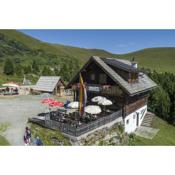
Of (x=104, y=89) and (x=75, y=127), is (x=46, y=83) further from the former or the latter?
(x=75, y=127)

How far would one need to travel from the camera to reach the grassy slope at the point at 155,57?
2341cm

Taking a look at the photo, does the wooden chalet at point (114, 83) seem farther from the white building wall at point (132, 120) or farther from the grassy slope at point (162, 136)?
the grassy slope at point (162, 136)

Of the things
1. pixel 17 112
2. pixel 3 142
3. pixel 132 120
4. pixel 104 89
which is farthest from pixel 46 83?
pixel 3 142

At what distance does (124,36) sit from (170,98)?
13.3 m

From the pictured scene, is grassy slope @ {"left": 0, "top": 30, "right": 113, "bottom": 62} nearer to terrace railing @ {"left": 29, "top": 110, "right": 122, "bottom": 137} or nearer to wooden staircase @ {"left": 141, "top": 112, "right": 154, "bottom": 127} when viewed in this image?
terrace railing @ {"left": 29, "top": 110, "right": 122, "bottom": 137}

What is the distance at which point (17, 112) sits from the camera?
2409 cm

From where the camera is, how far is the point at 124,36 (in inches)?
730

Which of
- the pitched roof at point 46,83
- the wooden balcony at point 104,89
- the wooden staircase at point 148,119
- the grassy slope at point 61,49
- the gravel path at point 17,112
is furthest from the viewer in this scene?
the wooden staircase at point 148,119

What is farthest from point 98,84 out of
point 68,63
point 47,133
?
point 47,133

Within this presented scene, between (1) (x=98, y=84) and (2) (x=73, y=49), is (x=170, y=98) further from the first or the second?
(2) (x=73, y=49)

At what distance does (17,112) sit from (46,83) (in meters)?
3.73

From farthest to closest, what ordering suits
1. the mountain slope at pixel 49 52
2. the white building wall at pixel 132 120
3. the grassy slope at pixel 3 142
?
the white building wall at pixel 132 120, the mountain slope at pixel 49 52, the grassy slope at pixel 3 142

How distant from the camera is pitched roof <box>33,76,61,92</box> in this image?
24391 mm

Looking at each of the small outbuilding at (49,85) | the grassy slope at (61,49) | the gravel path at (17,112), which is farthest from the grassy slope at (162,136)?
the gravel path at (17,112)
